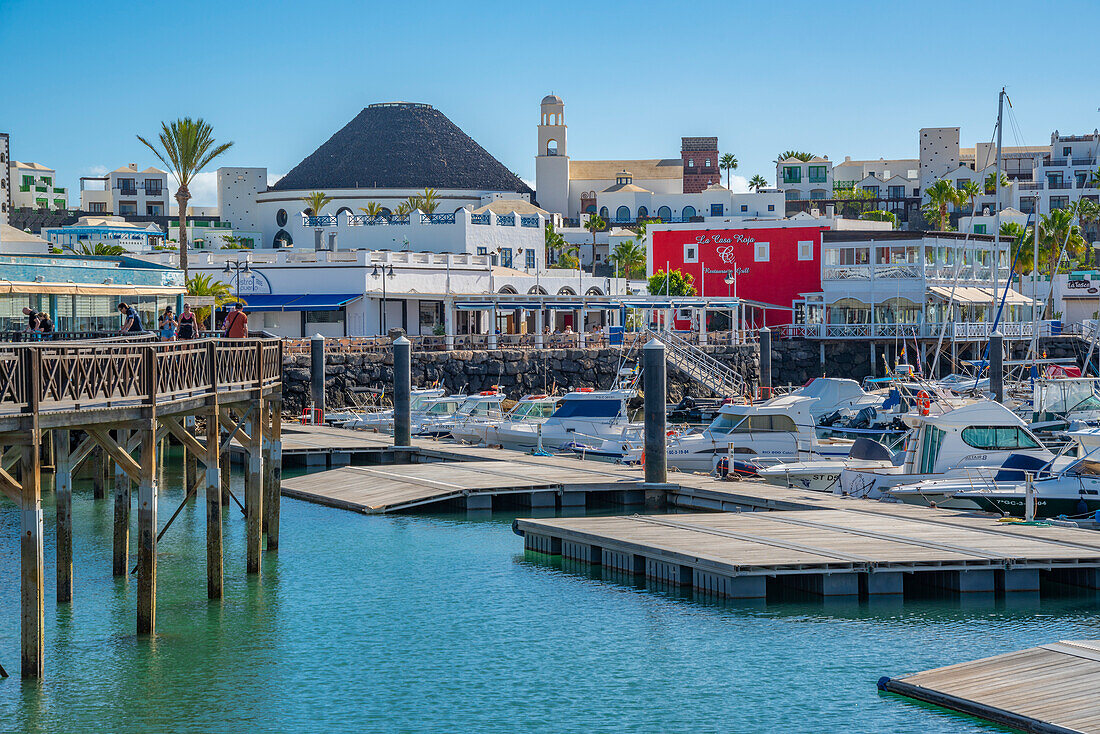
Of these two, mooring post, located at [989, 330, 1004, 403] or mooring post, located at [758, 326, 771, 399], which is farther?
mooring post, located at [758, 326, 771, 399]

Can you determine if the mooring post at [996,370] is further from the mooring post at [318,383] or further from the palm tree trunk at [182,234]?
the palm tree trunk at [182,234]

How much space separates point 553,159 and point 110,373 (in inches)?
5589

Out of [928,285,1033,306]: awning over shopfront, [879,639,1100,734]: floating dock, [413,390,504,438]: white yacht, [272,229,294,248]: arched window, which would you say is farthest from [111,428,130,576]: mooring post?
[272,229,294,248]: arched window

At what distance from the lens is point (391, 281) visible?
69.4 m

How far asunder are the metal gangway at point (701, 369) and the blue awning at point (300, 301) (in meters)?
15.9

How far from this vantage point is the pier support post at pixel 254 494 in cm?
2606

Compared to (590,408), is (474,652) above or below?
below

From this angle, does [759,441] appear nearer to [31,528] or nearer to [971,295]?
[31,528]

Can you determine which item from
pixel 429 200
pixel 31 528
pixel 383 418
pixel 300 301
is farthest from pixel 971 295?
pixel 31 528

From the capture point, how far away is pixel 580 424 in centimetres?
4312

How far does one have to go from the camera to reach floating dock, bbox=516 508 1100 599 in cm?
2286

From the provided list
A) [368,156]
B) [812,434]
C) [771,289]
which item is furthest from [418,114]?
[812,434]

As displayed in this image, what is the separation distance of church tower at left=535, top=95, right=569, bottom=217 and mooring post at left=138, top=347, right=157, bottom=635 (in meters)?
140

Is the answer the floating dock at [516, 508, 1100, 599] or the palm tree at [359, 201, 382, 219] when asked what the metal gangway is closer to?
the floating dock at [516, 508, 1100, 599]
